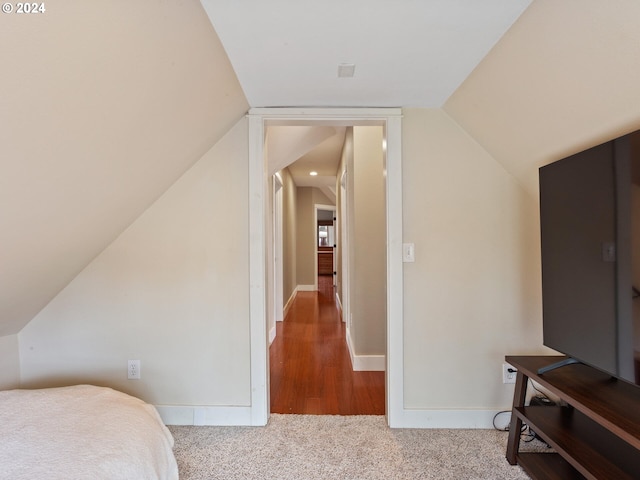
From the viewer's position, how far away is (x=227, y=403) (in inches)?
74.2

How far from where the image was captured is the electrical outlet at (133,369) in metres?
1.88

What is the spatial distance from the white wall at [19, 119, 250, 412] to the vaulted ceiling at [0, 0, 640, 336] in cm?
18

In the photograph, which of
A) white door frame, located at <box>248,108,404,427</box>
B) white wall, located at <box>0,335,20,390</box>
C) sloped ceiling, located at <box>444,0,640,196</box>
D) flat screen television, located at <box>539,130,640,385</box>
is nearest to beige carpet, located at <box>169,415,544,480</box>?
white door frame, located at <box>248,108,404,427</box>

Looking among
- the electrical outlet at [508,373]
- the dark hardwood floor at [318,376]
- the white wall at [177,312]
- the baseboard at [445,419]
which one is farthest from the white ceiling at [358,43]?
the dark hardwood floor at [318,376]

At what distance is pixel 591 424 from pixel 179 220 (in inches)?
92.9

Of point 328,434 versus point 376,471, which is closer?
point 376,471

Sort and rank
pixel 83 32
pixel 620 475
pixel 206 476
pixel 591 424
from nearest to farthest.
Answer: pixel 83 32 → pixel 620 475 → pixel 591 424 → pixel 206 476

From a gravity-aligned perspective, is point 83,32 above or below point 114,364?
above

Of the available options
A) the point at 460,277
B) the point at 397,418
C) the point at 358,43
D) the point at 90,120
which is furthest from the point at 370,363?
the point at 90,120

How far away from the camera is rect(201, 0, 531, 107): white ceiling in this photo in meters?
1.11

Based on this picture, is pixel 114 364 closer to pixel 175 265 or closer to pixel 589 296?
pixel 175 265

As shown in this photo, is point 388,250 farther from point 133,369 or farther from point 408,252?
point 133,369

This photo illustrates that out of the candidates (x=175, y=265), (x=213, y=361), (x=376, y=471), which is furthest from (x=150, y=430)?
(x=376, y=471)

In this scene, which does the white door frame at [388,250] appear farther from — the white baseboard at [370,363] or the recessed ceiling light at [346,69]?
the white baseboard at [370,363]
